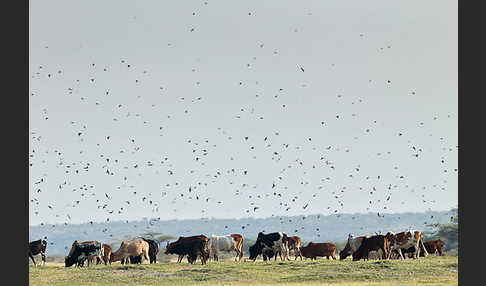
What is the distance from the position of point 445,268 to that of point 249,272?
28.9 ft

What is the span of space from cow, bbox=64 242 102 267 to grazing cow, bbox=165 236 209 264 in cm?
403

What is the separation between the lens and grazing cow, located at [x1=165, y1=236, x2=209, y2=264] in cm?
5359

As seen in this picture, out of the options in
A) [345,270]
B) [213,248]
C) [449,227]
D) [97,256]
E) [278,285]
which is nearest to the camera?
[278,285]

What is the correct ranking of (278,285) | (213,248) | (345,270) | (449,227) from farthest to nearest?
(449,227) → (213,248) → (345,270) → (278,285)

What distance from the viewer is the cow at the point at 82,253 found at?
52.4 meters

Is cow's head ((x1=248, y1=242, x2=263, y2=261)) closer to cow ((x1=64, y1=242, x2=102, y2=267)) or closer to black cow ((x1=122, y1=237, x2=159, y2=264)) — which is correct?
black cow ((x1=122, y1=237, x2=159, y2=264))

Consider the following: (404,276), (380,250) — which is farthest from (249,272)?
(380,250)

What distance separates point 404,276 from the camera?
4531 cm

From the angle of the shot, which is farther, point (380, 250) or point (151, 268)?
point (380, 250)

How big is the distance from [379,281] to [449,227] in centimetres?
6152

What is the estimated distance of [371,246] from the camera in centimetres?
5425

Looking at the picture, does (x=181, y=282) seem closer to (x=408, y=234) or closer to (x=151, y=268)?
(x=151, y=268)

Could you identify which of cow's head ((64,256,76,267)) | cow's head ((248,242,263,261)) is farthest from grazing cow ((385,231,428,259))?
cow's head ((64,256,76,267))

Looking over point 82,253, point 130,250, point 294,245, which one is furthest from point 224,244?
point 82,253
